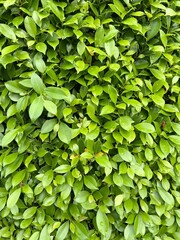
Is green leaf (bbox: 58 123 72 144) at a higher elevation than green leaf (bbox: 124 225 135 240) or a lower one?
higher

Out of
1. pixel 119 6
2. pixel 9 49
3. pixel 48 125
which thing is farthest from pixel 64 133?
pixel 119 6

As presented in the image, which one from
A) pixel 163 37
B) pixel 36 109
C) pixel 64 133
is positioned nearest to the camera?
pixel 36 109

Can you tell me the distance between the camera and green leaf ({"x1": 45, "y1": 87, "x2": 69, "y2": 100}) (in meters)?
1.20

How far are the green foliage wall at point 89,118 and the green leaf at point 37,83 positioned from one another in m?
0.03

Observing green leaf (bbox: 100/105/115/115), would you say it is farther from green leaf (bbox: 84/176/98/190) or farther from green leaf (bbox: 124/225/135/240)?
green leaf (bbox: 124/225/135/240)

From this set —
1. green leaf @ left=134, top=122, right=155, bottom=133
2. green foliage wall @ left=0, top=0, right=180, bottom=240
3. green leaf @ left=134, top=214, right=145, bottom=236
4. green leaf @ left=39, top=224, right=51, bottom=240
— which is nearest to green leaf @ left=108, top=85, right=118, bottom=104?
green foliage wall @ left=0, top=0, right=180, bottom=240

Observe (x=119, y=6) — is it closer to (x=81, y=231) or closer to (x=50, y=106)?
(x=50, y=106)

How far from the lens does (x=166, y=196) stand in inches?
55.5

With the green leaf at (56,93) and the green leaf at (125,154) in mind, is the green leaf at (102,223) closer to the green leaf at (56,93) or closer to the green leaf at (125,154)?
the green leaf at (125,154)

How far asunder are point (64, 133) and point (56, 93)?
18 centimetres

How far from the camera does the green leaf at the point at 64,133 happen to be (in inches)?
49.3

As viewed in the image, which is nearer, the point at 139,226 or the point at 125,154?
the point at 125,154

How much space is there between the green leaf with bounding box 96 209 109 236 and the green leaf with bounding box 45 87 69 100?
1.88 ft

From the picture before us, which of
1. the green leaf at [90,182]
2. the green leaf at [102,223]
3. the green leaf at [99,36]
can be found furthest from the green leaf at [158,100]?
the green leaf at [102,223]
